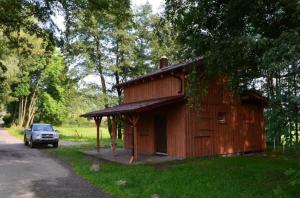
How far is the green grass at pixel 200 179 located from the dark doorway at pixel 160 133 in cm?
448

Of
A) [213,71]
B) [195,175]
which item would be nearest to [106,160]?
[195,175]

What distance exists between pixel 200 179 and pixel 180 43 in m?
4.90

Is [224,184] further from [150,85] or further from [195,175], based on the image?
[150,85]

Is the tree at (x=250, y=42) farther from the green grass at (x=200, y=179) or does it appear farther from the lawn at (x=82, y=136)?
the lawn at (x=82, y=136)

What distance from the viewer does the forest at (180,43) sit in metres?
8.69

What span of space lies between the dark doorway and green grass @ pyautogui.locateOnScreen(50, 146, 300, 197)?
448cm

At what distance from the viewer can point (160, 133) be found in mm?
22812

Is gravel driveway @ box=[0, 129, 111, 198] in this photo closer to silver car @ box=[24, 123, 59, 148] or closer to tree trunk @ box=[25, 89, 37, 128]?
silver car @ box=[24, 123, 59, 148]

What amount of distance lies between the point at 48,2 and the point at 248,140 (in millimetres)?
13343

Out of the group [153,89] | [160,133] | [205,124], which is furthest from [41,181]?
[153,89]

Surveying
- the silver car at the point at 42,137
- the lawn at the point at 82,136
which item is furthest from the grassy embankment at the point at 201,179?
the lawn at the point at 82,136

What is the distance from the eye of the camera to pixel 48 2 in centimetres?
1814

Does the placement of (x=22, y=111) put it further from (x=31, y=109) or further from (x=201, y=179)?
(x=201, y=179)

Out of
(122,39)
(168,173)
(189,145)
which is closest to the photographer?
(168,173)
